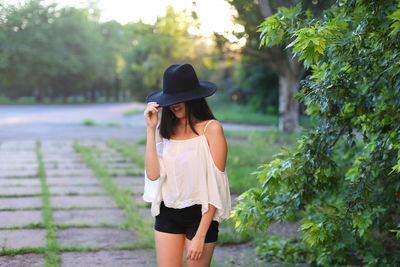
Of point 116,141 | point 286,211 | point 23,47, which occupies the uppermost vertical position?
point 23,47

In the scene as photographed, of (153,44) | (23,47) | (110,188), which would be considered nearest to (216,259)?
(110,188)

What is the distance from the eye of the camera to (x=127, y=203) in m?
5.90

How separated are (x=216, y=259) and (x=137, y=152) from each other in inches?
248

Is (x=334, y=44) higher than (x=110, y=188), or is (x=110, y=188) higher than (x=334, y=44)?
(x=334, y=44)

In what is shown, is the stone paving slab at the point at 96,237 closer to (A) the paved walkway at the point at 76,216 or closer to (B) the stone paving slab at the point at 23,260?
(A) the paved walkway at the point at 76,216

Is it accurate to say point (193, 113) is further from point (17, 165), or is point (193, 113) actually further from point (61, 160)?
point (61, 160)

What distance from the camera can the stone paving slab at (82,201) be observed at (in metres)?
5.85

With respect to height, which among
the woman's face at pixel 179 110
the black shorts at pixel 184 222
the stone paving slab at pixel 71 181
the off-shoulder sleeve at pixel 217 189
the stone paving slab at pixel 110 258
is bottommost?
A: the stone paving slab at pixel 71 181

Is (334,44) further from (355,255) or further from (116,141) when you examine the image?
(116,141)

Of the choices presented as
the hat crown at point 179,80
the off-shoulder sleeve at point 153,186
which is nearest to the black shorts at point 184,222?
the off-shoulder sleeve at point 153,186

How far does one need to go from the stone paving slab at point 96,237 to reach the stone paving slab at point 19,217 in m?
0.50

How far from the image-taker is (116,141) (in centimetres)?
1227

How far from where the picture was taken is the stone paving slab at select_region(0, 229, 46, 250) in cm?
428

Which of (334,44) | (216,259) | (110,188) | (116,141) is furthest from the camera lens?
(116,141)
